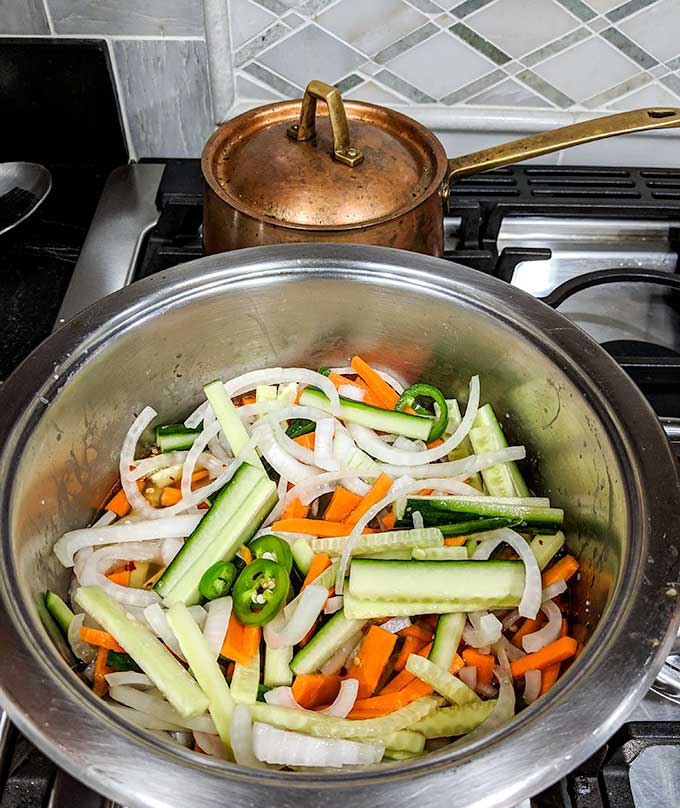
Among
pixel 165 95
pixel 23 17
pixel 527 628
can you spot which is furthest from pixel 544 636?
pixel 23 17

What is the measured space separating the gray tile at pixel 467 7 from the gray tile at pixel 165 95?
46cm

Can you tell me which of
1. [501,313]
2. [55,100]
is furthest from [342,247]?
[55,100]

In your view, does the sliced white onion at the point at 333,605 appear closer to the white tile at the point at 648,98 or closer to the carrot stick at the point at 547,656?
the carrot stick at the point at 547,656

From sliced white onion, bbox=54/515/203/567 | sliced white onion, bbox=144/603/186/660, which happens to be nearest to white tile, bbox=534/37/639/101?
sliced white onion, bbox=54/515/203/567

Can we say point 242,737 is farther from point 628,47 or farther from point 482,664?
point 628,47

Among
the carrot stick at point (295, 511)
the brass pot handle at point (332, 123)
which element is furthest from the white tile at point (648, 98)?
the carrot stick at point (295, 511)

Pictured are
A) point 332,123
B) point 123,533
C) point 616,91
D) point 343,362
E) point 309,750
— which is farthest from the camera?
point 616,91

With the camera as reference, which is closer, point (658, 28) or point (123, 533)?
point (123, 533)

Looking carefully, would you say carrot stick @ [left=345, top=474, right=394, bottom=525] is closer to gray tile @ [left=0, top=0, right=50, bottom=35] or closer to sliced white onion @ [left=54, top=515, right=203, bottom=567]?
sliced white onion @ [left=54, top=515, right=203, bottom=567]

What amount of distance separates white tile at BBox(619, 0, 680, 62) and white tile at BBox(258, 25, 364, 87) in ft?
1.61

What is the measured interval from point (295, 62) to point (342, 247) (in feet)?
2.15

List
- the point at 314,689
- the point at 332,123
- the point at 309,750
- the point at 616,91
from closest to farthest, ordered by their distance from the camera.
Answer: the point at 309,750, the point at 314,689, the point at 332,123, the point at 616,91

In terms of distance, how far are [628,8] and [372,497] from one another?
3.37 ft

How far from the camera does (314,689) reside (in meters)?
0.86
